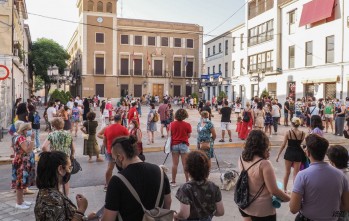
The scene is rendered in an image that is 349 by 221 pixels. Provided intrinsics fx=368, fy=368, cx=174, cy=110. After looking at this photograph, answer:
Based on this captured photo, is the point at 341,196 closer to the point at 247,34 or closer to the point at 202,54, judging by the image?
the point at 247,34

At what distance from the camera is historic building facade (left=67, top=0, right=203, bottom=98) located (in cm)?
Result: 5009

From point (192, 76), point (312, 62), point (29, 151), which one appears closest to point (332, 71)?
point (312, 62)

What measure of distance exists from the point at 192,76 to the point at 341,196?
53153mm

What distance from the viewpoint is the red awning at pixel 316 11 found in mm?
26614

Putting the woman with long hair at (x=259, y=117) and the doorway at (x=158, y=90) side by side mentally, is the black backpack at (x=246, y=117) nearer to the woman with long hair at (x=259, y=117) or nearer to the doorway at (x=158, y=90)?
the woman with long hair at (x=259, y=117)

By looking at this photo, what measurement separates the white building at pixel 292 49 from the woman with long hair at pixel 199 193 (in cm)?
2481

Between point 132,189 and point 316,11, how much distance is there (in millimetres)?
28456

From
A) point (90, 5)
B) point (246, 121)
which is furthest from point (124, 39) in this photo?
point (246, 121)

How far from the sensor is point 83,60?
49.9 meters

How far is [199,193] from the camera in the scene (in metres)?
3.44

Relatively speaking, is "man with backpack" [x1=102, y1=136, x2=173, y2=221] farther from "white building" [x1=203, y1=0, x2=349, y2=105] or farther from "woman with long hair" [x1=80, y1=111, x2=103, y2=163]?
"white building" [x1=203, y1=0, x2=349, y2=105]

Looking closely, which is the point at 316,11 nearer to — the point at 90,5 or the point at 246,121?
the point at 246,121

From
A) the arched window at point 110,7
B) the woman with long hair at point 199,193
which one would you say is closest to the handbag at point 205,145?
the woman with long hair at point 199,193

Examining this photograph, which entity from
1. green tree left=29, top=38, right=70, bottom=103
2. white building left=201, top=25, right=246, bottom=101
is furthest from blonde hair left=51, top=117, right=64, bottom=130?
green tree left=29, top=38, right=70, bottom=103
